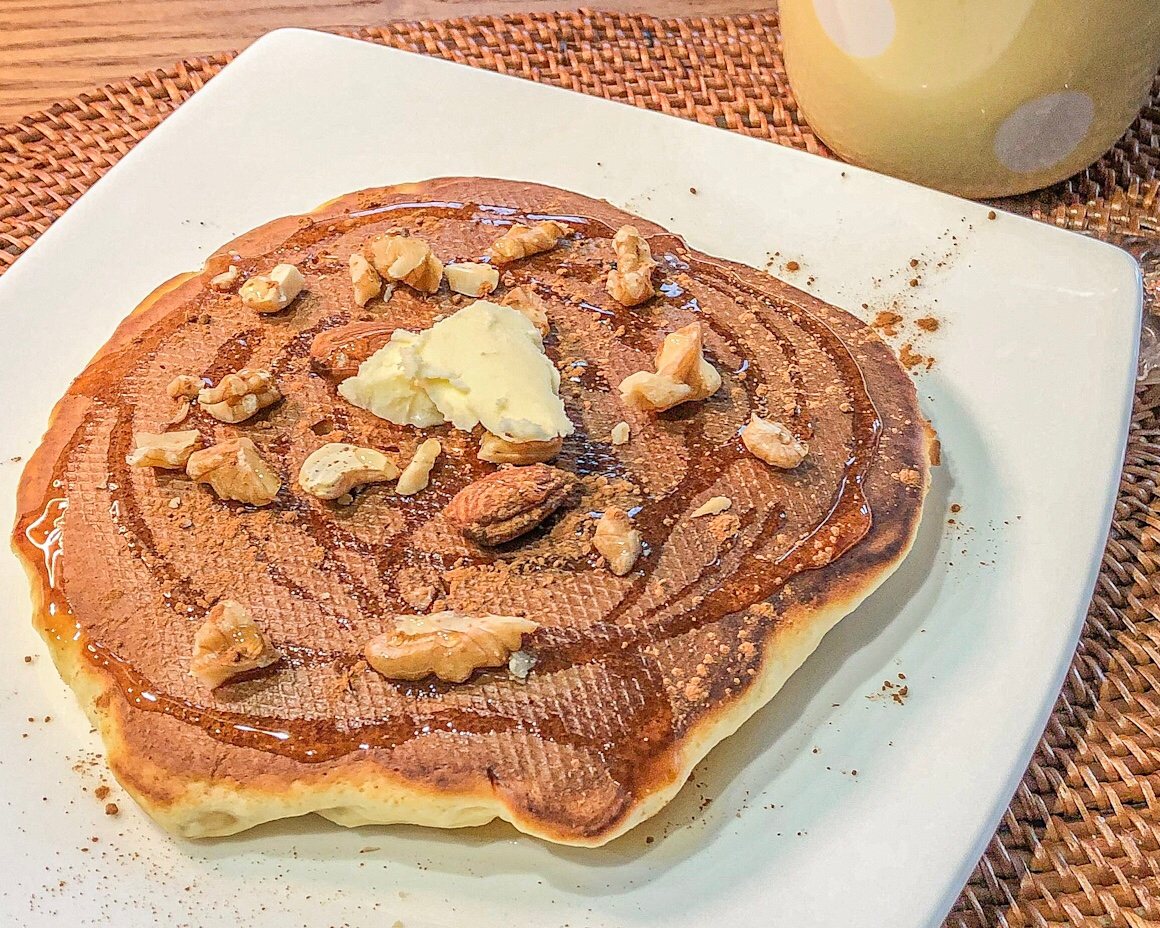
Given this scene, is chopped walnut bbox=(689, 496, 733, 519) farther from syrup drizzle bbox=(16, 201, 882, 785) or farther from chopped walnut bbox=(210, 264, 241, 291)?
chopped walnut bbox=(210, 264, 241, 291)

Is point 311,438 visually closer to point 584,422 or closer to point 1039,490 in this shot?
point 584,422

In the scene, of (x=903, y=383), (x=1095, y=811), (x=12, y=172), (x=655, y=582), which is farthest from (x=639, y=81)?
(x=1095, y=811)

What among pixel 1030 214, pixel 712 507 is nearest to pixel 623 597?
pixel 712 507

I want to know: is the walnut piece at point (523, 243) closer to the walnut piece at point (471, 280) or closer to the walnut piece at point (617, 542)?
the walnut piece at point (471, 280)

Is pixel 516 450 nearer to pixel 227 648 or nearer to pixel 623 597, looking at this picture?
pixel 623 597

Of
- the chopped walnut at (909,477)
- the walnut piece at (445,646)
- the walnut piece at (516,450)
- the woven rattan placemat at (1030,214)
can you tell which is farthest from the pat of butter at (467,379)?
the woven rattan placemat at (1030,214)

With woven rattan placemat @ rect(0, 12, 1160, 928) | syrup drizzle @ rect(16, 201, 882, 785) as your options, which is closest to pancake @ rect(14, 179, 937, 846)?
syrup drizzle @ rect(16, 201, 882, 785)
